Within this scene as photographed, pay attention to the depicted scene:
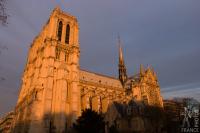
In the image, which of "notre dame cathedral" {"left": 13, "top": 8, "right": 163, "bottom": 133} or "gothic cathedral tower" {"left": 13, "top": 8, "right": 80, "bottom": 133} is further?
"notre dame cathedral" {"left": 13, "top": 8, "right": 163, "bottom": 133}

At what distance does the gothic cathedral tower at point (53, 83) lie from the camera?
39.5m

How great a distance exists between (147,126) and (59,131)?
19.3 meters

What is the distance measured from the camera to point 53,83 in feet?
144

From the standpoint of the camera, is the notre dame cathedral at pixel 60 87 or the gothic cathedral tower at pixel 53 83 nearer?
the gothic cathedral tower at pixel 53 83

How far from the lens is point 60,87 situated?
43.2 metres

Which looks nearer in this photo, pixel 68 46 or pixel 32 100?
pixel 32 100

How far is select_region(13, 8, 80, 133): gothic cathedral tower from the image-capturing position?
3953cm

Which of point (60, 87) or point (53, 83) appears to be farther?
point (53, 83)

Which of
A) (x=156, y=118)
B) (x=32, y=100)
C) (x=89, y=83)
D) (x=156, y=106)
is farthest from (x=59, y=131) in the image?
(x=156, y=106)

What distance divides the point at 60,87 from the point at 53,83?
199cm

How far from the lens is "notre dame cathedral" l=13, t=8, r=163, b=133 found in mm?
40188

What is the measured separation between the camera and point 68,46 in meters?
51.0

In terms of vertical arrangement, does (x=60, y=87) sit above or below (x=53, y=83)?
below

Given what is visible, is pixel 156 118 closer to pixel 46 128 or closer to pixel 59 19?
A: pixel 46 128
